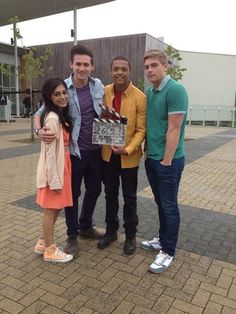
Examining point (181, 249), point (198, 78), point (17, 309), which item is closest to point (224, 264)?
point (181, 249)

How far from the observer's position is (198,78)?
3300cm

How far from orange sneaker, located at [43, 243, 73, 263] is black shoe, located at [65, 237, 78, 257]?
0.24ft

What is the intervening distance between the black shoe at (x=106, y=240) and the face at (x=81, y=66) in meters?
1.75

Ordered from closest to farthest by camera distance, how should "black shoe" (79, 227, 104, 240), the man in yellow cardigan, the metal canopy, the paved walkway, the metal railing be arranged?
1. the paved walkway
2. the man in yellow cardigan
3. "black shoe" (79, 227, 104, 240)
4. the metal canopy
5. the metal railing

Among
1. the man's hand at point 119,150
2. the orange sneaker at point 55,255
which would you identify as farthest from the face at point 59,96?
the orange sneaker at point 55,255

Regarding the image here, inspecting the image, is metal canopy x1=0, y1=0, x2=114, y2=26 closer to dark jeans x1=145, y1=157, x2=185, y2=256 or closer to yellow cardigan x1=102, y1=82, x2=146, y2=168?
yellow cardigan x1=102, y1=82, x2=146, y2=168

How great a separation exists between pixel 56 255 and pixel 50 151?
1072mm

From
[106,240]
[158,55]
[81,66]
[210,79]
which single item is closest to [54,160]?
[81,66]

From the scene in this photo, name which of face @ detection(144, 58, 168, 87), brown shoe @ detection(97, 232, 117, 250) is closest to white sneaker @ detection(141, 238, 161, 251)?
brown shoe @ detection(97, 232, 117, 250)

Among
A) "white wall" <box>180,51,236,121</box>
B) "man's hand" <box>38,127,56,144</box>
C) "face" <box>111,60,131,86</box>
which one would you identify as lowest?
"man's hand" <box>38,127,56,144</box>

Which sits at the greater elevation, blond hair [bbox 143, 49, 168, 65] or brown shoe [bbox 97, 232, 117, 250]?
blond hair [bbox 143, 49, 168, 65]

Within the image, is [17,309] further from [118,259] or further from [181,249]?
[181,249]

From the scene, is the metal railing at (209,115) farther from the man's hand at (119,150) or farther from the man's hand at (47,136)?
the man's hand at (47,136)

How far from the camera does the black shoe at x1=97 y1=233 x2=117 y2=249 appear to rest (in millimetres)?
3868
